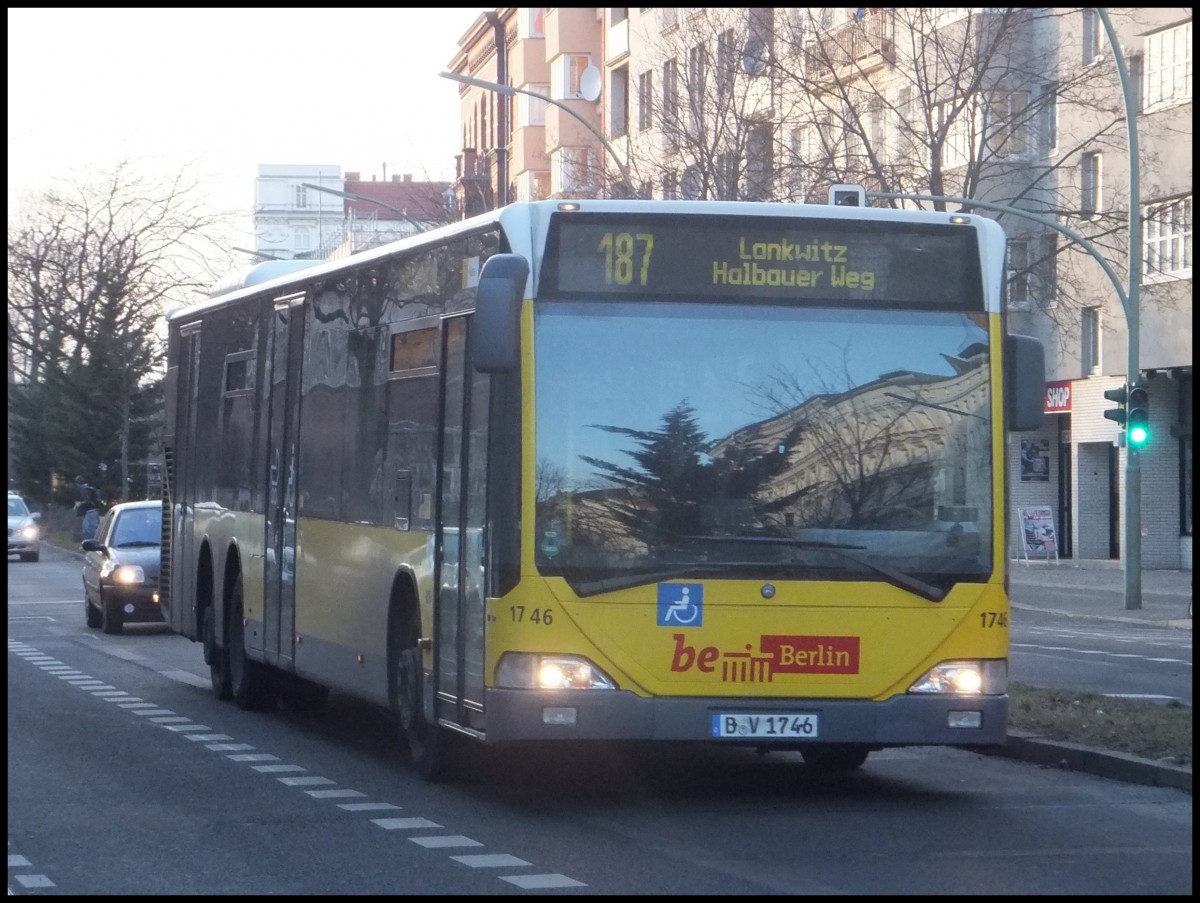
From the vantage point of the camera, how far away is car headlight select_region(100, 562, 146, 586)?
2747cm

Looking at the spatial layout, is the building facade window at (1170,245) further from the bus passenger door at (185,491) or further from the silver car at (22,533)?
the silver car at (22,533)

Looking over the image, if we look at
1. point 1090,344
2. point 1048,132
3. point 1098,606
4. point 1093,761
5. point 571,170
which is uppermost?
point 571,170

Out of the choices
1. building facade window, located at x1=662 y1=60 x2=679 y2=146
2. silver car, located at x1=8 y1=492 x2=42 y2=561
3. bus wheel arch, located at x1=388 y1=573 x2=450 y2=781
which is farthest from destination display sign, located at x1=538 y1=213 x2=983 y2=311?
silver car, located at x1=8 y1=492 x2=42 y2=561

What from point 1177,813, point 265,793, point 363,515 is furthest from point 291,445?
point 1177,813

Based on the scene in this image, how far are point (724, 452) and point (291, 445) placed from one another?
210 inches

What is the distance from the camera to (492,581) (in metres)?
10.6

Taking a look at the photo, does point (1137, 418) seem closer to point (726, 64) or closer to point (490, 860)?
point (726, 64)

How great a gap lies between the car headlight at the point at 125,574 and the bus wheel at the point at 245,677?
10.8m

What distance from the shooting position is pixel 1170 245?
1663 inches

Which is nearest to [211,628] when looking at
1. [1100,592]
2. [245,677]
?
[245,677]

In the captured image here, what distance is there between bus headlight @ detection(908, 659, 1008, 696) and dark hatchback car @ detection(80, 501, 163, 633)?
17747 millimetres

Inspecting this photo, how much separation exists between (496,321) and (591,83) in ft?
181

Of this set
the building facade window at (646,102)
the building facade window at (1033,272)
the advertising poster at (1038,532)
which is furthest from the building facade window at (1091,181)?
the building facade window at (646,102)

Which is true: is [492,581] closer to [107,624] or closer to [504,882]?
[504,882]
